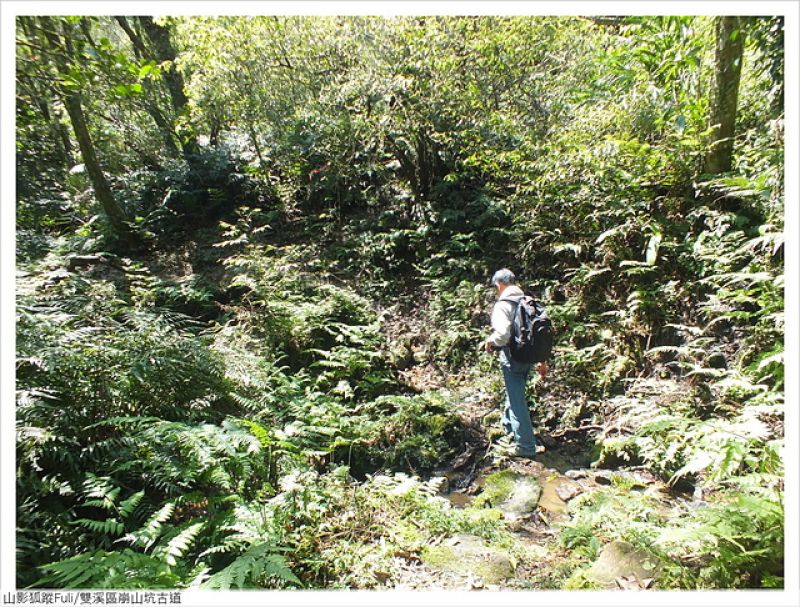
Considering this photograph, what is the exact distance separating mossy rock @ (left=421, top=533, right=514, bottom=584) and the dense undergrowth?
0.54 ft


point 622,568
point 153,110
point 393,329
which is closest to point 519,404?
point 622,568

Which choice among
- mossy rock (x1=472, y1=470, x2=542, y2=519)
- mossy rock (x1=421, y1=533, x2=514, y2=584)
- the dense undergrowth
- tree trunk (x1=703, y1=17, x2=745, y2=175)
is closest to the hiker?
mossy rock (x1=472, y1=470, x2=542, y2=519)

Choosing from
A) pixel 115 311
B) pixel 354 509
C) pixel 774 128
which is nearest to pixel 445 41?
pixel 774 128

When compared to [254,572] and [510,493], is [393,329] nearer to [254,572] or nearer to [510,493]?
[510,493]

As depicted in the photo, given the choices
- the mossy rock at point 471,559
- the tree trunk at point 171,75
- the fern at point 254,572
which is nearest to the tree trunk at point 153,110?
the tree trunk at point 171,75

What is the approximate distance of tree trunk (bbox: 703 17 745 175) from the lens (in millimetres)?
5559

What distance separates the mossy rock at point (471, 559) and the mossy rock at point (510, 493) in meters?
0.72

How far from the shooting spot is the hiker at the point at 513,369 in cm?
512

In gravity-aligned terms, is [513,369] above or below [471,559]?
above

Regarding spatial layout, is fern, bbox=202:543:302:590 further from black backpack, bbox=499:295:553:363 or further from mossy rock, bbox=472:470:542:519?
black backpack, bbox=499:295:553:363

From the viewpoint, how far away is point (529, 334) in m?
4.96

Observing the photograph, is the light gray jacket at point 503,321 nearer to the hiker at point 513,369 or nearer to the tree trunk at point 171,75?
the hiker at point 513,369

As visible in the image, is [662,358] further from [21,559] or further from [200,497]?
[21,559]

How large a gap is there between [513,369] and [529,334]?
1.63 ft
